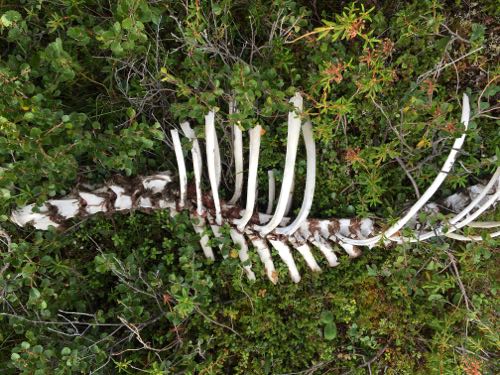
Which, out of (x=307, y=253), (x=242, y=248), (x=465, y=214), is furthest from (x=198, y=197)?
(x=465, y=214)

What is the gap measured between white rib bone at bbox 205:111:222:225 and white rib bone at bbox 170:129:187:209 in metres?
0.18

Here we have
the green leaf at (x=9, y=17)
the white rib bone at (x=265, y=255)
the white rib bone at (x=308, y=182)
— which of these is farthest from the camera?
the white rib bone at (x=265, y=255)

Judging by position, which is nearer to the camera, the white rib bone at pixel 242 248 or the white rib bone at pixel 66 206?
the white rib bone at pixel 66 206

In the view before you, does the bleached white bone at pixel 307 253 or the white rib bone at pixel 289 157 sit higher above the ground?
the white rib bone at pixel 289 157

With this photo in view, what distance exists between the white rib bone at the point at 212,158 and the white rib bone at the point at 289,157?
0.33 m

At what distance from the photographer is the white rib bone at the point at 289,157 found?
2654 millimetres

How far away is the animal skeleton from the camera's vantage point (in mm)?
2775

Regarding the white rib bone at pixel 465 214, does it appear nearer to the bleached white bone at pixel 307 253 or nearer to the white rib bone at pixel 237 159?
the bleached white bone at pixel 307 253

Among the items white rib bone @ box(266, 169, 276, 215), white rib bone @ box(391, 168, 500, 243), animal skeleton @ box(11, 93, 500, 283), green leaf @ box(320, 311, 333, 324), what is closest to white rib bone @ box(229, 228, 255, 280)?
animal skeleton @ box(11, 93, 500, 283)

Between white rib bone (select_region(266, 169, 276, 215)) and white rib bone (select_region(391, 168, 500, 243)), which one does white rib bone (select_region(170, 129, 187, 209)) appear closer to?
white rib bone (select_region(266, 169, 276, 215))

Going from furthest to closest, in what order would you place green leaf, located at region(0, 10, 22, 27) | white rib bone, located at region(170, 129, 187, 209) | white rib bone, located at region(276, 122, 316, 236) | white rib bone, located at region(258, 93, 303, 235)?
white rib bone, located at region(276, 122, 316, 236) < white rib bone, located at region(170, 129, 187, 209) < white rib bone, located at region(258, 93, 303, 235) < green leaf, located at region(0, 10, 22, 27)

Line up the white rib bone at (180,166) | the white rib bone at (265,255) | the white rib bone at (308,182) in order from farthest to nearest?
1. the white rib bone at (265,255)
2. the white rib bone at (308,182)
3. the white rib bone at (180,166)

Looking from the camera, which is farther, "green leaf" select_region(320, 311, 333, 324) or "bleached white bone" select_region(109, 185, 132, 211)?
"green leaf" select_region(320, 311, 333, 324)

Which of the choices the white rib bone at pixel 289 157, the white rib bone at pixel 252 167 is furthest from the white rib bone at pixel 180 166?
the white rib bone at pixel 289 157
